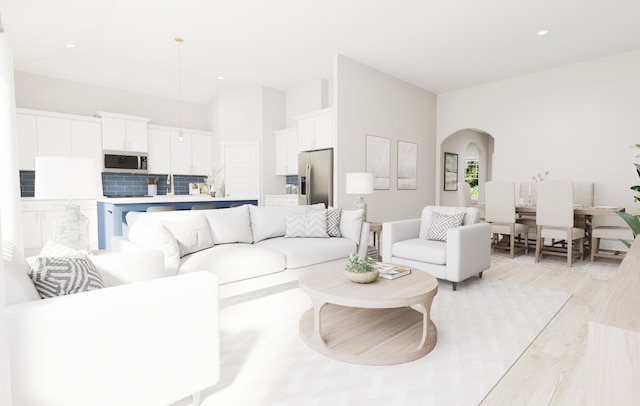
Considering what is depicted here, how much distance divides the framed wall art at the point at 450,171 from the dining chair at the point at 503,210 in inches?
103

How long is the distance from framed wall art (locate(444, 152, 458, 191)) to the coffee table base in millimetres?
5671

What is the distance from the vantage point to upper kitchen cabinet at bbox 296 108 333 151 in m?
5.56

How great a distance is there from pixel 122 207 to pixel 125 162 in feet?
7.86

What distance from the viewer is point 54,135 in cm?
555

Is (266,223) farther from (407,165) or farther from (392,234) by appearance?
(407,165)

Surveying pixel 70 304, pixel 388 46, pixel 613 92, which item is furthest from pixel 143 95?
pixel 613 92

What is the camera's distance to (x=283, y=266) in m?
3.22

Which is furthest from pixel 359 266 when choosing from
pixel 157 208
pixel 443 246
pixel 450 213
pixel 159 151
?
pixel 159 151

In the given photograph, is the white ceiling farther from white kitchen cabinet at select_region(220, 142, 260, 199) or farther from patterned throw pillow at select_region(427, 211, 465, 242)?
patterned throw pillow at select_region(427, 211, 465, 242)

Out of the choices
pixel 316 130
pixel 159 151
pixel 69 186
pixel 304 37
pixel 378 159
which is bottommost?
pixel 69 186

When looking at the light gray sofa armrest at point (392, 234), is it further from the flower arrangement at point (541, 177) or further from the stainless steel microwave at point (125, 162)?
the stainless steel microwave at point (125, 162)

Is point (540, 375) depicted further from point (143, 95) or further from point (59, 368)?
point (143, 95)

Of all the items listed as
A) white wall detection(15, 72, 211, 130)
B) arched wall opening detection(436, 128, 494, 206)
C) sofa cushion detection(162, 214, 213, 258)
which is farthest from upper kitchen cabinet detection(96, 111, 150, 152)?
arched wall opening detection(436, 128, 494, 206)

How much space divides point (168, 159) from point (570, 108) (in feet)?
24.3
